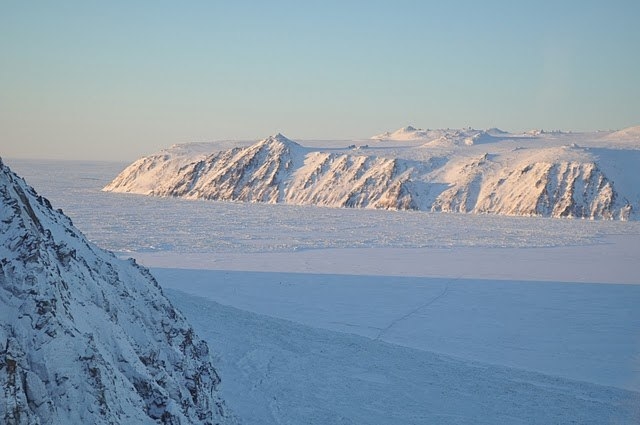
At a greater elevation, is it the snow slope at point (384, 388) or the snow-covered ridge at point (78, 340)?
the snow-covered ridge at point (78, 340)

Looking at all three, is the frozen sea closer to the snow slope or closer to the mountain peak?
the snow slope

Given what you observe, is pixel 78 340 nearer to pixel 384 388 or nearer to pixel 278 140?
pixel 384 388

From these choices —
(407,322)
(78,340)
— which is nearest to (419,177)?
(407,322)

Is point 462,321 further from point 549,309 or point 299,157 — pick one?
point 299,157

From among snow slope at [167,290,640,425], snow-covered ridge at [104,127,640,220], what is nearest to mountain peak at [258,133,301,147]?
snow-covered ridge at [104,127,640,220]

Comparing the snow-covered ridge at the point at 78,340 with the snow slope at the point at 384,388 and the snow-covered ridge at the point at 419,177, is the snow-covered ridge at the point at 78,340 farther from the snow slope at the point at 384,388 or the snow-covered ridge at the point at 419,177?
the snow-covered ridge at the point at 419,177

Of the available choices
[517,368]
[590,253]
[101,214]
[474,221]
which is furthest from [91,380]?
[474,221]

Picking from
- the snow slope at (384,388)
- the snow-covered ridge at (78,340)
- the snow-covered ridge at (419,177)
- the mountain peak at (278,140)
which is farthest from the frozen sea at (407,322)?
the mountain peak at (278,140)
